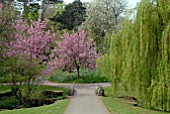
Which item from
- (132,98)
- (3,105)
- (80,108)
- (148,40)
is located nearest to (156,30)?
(148,40)

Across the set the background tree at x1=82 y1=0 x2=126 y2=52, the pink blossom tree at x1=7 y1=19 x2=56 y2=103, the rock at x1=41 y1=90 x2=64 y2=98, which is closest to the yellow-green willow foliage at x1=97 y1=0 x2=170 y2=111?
the pink blossom tree at x1=7 y1=19 x2=56 y2=103

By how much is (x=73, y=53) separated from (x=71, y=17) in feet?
63.0

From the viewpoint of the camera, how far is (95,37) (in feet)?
125

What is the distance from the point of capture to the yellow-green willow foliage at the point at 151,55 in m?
12.8

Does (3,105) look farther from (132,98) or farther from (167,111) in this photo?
(167,111)

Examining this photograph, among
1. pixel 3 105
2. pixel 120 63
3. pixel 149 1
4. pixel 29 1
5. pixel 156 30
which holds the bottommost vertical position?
pixel 3 105

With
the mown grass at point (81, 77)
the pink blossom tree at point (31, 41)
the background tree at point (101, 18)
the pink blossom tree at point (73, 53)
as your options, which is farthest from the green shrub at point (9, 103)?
the background tree at point (101, 18)

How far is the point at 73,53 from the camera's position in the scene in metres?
27.4

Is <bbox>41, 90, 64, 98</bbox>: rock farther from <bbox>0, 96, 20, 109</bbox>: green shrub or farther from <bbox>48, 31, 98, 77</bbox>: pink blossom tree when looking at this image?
<bbox>48, 31, 98, 77</bbox>: pink blossom tree

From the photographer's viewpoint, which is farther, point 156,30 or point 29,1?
point 29,1

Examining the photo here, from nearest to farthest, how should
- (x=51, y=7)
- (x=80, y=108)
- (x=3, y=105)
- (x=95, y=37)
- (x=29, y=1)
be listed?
(x=80, y=108) → (x=3, y=105) → (x=95, y=37) → (x=29, y=1) → (x=51, y=7)

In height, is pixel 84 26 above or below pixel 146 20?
above

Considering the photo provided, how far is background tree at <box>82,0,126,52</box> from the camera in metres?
37.6

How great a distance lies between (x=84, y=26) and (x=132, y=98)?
69.9 feet
